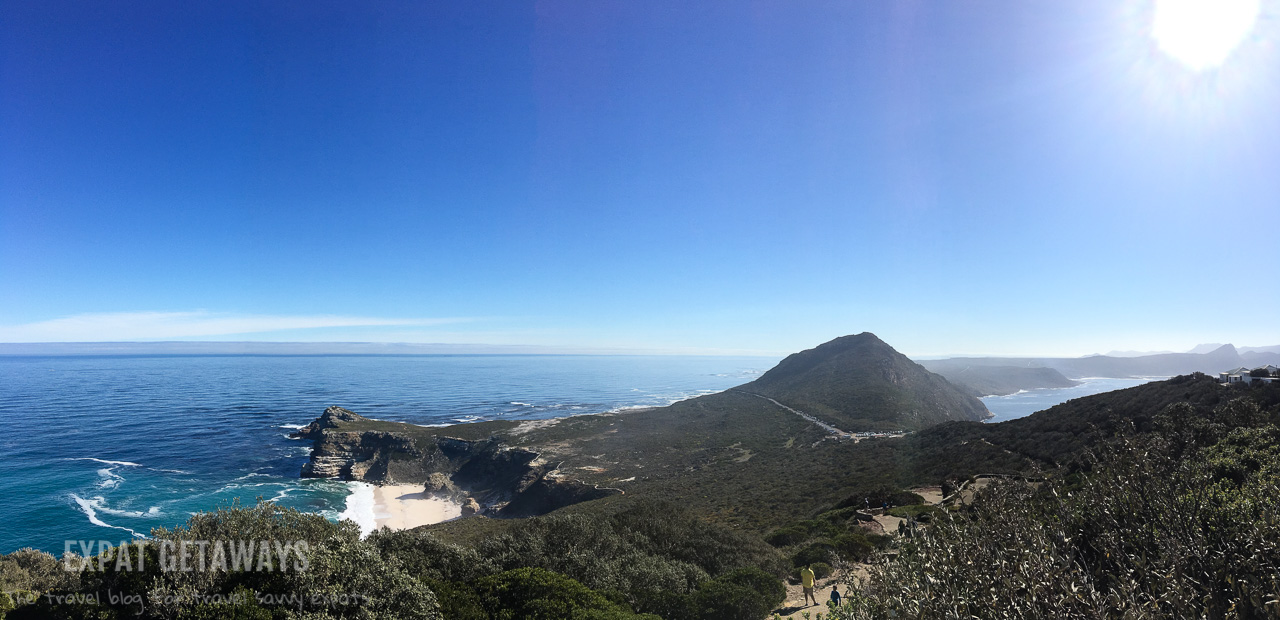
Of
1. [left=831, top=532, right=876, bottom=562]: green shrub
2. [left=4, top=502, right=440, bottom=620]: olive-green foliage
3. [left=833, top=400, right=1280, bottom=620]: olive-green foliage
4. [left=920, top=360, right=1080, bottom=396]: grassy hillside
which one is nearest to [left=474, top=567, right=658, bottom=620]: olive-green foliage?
[left=4, top=502, right=440, bottom=620]: olive-green foliage

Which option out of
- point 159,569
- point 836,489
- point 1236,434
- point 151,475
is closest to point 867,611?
point 159,569

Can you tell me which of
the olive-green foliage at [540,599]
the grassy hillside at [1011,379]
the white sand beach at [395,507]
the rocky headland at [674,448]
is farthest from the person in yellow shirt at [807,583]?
the grassy hillside at [1011,379]

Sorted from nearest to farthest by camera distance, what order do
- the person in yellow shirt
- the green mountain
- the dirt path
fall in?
the dirt path → the person in yellow shirt → the green mountain

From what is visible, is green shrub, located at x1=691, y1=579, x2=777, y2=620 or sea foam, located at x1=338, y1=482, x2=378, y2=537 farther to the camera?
sea foam, located at x1=338, y1=482, x2=378, y2=537

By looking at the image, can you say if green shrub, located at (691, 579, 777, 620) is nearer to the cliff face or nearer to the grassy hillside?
the cliff face

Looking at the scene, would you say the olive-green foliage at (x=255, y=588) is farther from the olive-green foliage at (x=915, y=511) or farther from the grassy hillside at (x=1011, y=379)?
the grassy hillside at (x=1011, y=379)

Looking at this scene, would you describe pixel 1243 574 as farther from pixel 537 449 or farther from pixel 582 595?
pixel 537 449

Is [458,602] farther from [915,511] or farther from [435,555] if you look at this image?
[915,511]
